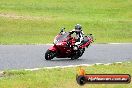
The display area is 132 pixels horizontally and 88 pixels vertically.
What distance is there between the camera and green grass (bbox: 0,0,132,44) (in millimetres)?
30766

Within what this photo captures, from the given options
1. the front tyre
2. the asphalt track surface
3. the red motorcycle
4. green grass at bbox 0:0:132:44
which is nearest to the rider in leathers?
the red motorcycle

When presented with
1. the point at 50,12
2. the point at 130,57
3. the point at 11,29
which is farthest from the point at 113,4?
the point at 130,57

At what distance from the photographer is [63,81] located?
11.0 m

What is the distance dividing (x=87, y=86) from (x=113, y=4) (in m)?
48.3

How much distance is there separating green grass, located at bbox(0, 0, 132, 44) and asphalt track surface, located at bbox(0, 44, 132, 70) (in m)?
5.11

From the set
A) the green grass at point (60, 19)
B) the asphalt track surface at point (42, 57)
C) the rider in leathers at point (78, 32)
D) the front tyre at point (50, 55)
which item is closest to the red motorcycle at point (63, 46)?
the front tyre at point (50, 55)

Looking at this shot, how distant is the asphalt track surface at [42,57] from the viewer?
15.2 meters

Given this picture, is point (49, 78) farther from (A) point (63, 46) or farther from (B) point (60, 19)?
(B) point (60, 19)

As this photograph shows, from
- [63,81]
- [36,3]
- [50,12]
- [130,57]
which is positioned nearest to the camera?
[63,81]

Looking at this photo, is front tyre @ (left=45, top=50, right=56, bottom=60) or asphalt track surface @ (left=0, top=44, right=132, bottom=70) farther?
front tyre @ (left=45, top=50, right=56, bottom=60)

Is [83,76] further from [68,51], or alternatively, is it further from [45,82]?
[68,51]

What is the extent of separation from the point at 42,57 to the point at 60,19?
22.5m

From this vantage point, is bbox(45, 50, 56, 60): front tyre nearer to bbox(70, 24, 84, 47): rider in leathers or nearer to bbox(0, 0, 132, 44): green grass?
bbox(70, 24, 84, 47): rider in leathers

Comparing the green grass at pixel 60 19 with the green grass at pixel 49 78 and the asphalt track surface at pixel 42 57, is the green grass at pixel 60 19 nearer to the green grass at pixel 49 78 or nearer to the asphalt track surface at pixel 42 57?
the asphalt track surface at pixel 42 57
